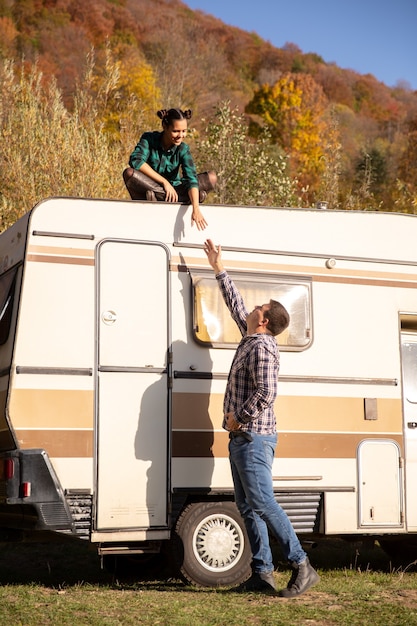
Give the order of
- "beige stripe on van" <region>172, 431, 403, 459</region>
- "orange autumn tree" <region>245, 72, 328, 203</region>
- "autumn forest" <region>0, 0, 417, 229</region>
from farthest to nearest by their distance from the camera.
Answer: "orange autumn tree" <region>245, 72, 328, 203</region> → "autumn forest" <region>0, 0, 417, 229</region> → "beige stripe on van" <region>172, 431, 403, 459</region>

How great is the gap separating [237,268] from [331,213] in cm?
103

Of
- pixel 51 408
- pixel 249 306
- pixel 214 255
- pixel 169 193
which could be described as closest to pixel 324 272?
pixel 249 306

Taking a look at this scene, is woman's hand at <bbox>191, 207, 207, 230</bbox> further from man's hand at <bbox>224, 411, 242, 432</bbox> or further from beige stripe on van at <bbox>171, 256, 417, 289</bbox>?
man's hand at <bbox>224, 411, 242, 432</bbox>

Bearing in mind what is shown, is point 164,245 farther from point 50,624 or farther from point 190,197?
point 50,624

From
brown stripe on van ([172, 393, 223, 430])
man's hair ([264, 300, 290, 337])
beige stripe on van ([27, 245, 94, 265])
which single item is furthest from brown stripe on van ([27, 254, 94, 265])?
man's hair ([264, 300, 290, 337])

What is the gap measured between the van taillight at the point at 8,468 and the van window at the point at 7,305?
0.91 m

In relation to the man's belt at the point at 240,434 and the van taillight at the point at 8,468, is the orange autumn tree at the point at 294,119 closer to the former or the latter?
the man's belt at the point at 240,434

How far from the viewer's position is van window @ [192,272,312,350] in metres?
6.84

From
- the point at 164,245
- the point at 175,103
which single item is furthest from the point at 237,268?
the point at 175,103

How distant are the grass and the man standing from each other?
0.62 ft

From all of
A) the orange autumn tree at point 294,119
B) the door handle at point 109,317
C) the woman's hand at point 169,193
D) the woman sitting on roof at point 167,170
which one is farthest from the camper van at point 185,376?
the orange autumn tree at point 294,119

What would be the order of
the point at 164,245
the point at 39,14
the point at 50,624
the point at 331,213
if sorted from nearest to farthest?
the point at 50,624 < the point at 164,245 < the point at 331,213 < the point at 39,14

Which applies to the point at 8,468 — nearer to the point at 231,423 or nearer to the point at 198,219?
the point at 231,423

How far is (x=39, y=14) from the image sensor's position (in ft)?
225
